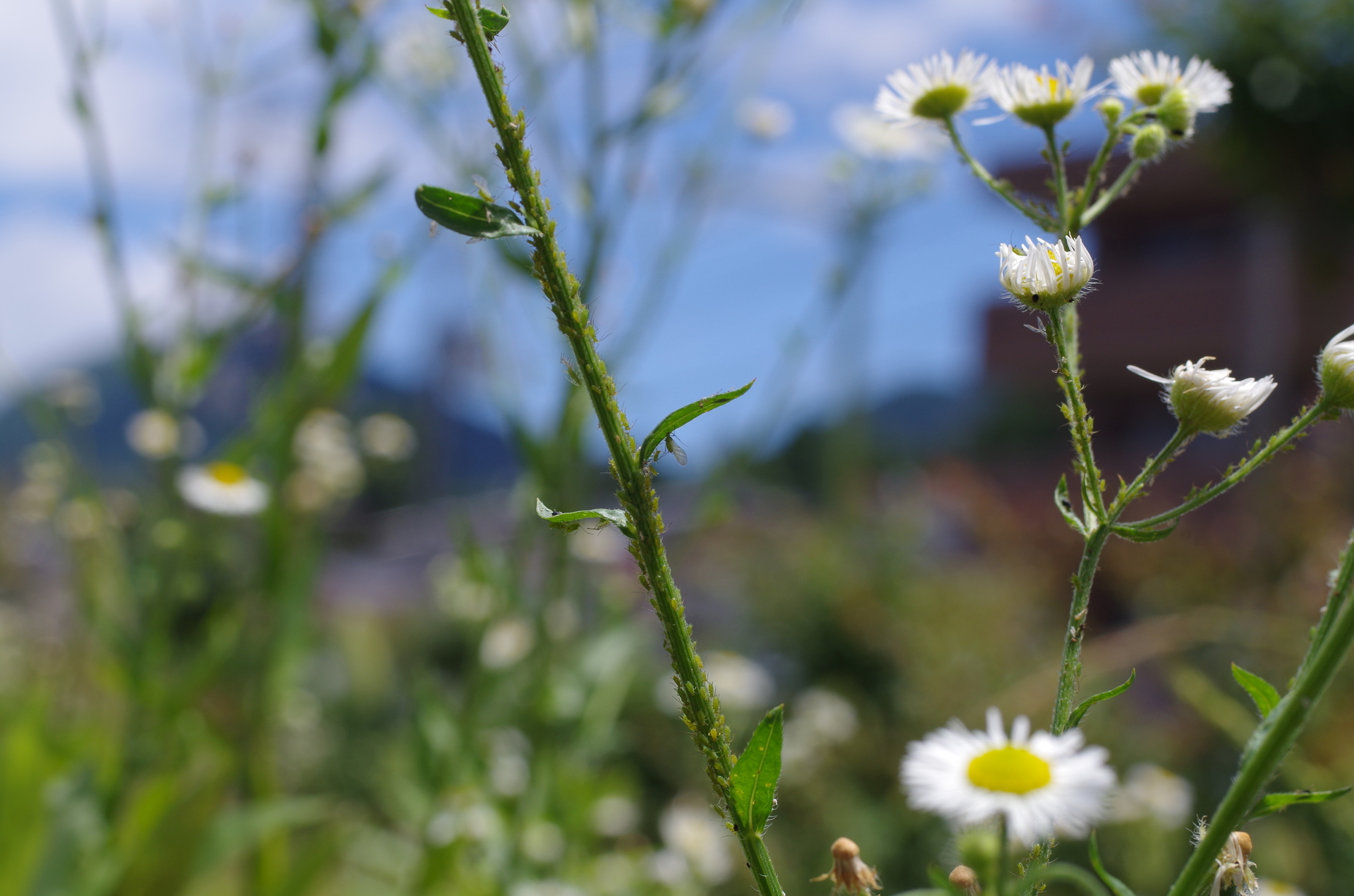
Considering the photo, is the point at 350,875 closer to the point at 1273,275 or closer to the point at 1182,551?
the point at 1182,551

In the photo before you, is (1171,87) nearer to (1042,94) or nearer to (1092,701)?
(1042,94)

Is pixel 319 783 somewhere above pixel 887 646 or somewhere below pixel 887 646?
below

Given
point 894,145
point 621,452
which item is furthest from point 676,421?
point 894,145

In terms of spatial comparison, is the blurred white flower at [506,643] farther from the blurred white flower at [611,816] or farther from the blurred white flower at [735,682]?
the blurred white flower at [735,682]

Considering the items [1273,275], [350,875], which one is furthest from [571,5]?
[1273,275]

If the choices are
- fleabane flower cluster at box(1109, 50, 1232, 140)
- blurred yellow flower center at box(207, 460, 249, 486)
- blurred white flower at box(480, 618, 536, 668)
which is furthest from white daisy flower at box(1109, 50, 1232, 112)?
blurred yellow flower center at box(207, 460, 249, 486)

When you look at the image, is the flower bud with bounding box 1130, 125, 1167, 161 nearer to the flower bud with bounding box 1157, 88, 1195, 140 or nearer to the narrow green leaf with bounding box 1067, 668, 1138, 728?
the flower bud with bounding box 1157, 88, 1195, 140
